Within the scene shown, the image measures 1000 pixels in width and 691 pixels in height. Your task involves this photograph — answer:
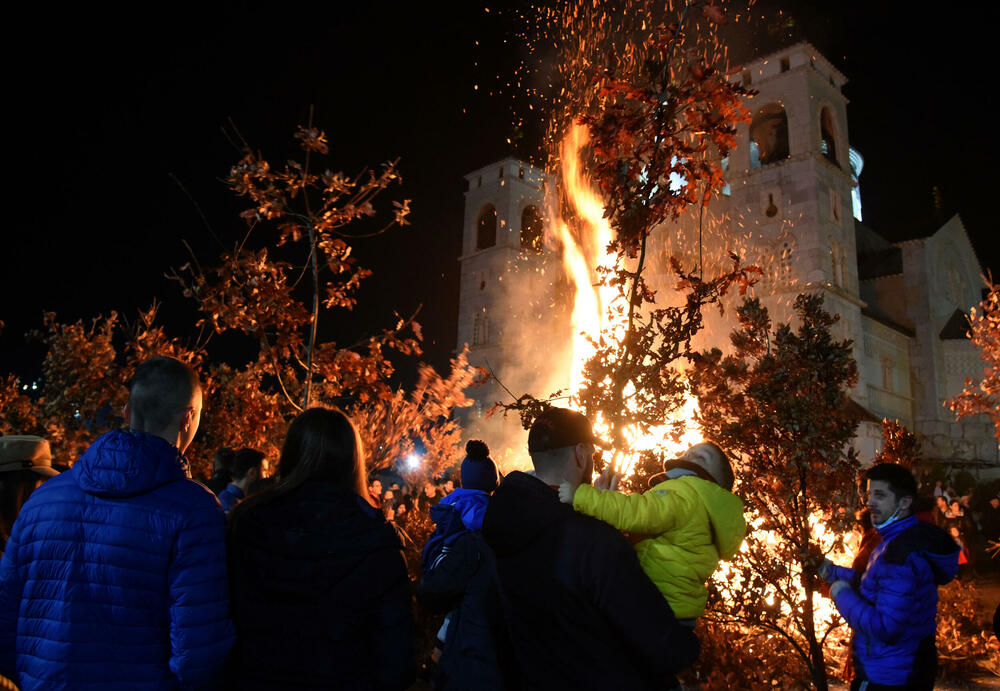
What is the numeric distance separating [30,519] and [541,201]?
4497 centimetres

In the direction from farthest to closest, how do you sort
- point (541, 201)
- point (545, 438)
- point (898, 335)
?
point (541, 201)
point (898, 335)
point (545, 438)

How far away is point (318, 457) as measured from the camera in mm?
2609

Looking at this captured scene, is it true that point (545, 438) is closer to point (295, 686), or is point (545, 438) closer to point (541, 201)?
point (295, 686)

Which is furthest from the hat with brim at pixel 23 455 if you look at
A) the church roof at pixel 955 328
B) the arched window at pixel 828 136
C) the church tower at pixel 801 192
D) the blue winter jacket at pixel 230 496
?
the church roof at pixel 955 328

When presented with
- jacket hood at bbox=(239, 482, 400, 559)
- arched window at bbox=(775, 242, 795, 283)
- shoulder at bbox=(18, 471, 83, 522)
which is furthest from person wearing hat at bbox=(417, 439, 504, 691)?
arched window at bbox=(775, 242, 795, 283)

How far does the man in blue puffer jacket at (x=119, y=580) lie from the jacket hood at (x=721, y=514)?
6.90 ft

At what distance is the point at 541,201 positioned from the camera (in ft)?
151

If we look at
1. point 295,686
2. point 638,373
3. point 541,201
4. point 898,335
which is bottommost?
point 295,686

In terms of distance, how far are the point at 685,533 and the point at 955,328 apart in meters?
41.0

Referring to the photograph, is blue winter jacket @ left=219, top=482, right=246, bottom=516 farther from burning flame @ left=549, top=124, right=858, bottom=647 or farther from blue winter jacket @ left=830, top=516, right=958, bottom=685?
blue winter jacket @ left=830, top=516, right=958, bottom=685

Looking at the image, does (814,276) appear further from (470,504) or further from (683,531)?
(683,531)

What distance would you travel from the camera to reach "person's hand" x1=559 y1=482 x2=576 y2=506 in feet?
9.05

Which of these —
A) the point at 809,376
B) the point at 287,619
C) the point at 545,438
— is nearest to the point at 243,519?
the point at 287,619

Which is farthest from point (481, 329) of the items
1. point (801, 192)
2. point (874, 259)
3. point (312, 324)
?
point (312, 324)
